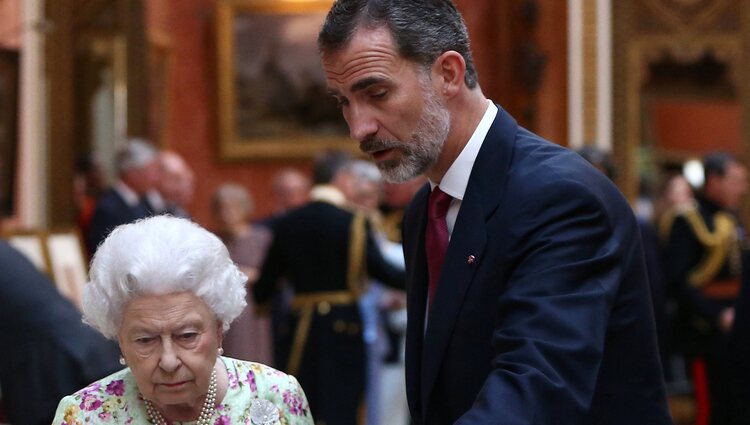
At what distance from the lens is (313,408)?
807cm

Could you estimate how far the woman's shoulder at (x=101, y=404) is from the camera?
2951mm

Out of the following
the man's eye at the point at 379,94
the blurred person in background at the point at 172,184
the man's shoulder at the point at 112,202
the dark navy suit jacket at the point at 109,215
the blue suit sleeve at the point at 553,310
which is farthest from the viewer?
the blurred person in background at the point at 172,184

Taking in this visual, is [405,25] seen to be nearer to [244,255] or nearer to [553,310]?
[553,310]

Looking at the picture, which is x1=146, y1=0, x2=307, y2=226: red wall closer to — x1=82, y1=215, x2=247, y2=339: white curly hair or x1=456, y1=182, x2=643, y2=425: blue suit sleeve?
x1=82, y1=215, x2=247, y2=339: white curly hair

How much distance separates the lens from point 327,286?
318 inches

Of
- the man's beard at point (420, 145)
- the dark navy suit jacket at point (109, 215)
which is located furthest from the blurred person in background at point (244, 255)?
the man's beard at point (420, 145)

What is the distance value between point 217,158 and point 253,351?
550 cm

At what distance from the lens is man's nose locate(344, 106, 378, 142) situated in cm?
276

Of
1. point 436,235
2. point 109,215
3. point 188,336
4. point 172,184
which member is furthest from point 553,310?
point 172,184

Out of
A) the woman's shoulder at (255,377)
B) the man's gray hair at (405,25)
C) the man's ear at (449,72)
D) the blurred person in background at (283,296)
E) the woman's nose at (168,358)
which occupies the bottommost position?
the blurred person in background at (283,296)

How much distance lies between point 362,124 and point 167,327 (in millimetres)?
598

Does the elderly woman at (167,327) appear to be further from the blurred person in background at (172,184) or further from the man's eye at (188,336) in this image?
the blurred person in background at (172,184)

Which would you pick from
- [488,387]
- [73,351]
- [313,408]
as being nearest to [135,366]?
[488,387]

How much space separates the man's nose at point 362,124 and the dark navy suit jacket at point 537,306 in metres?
0.26
